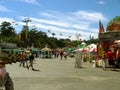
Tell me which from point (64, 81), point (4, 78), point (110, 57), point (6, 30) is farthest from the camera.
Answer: point (6, 30)

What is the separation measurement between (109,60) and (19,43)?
294 feet

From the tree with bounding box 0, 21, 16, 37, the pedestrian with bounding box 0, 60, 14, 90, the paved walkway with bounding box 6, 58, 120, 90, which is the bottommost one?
the paved walkway with bounding box 6, 58, 120, 90

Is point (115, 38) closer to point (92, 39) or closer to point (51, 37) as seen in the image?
point (51, 37)

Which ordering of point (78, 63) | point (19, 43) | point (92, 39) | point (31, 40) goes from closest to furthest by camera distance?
point (78, 63)
point (19, 43)
point (31, 40)
point (92, 39)

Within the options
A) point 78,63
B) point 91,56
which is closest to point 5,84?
point 78,63

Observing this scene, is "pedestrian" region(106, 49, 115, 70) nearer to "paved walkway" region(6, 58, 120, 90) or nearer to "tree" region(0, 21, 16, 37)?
"paved walkway" region(6, 58, 120, 90)

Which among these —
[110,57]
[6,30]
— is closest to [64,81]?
[110,57]

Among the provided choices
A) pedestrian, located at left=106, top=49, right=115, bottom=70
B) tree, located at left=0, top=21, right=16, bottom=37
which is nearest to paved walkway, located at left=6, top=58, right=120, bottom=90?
pedestrian, located at left=106, top=49, right=115, bottom=70

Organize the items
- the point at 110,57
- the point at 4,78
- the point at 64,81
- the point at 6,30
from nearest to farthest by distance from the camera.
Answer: the point at 4,78 → the point at 64,81 → the point at 110,57 → the point at 6,30

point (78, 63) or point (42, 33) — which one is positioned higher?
point (42, 33)

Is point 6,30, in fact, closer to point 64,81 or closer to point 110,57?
point 110,57

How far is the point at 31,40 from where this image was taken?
452ft

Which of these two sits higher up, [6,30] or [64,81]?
[6,30]

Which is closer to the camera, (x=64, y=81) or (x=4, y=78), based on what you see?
(x=4, y=78)
